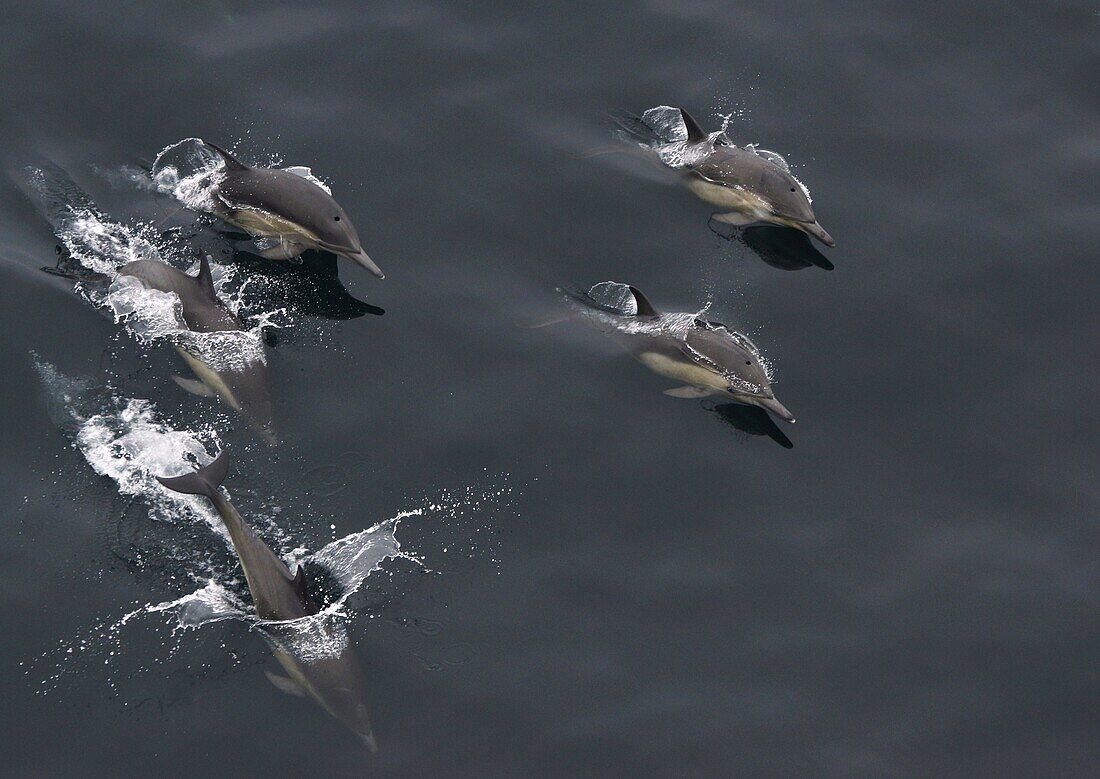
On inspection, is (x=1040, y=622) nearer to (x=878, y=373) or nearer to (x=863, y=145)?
(x=878, y=373)

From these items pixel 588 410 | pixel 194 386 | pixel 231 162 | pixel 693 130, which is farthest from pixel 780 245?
pixel 194 386

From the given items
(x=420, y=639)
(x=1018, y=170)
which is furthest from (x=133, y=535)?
(x=1018, y=170)

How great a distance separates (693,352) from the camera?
16969 millimetres

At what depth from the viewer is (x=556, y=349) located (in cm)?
1767

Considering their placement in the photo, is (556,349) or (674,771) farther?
(556,349)

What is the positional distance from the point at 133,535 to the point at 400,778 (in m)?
3.97

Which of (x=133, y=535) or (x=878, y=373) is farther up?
(x=878, y=373)

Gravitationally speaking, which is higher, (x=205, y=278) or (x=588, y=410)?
(x=205, y=278)

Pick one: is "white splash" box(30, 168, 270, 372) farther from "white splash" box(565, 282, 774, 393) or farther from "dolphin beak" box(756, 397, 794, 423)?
"dolphin beak" box(756, 397, 794, 423)

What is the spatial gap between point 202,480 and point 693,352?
5967 mm

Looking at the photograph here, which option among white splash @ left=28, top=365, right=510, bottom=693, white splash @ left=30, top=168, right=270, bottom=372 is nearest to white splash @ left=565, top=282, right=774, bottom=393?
white splash @ left=28, top=365, right=510, bottom=693

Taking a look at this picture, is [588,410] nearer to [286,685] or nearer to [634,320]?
[634,320]

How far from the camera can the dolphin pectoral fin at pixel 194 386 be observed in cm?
1641

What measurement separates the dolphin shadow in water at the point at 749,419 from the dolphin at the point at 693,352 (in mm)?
109
